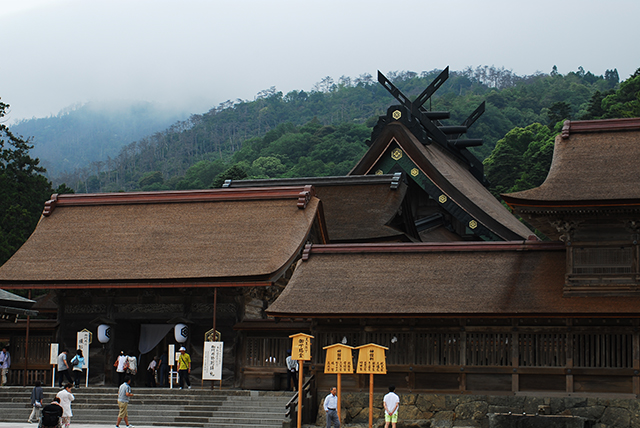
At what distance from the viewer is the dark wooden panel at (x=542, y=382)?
717 inches

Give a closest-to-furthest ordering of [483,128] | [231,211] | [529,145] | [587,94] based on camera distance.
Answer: [231,211] < [529,145] < [483,128] < [587,94]

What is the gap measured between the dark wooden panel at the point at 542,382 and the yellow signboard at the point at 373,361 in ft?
11.9

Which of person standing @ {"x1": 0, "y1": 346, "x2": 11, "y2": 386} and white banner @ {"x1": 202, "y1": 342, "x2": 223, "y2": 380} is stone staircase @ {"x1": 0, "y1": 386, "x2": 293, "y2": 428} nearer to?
white banner @ {"x1": 202, "y1": 342, "x2": 223, "y2": 380}

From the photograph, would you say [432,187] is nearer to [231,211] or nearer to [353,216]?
[353,216]

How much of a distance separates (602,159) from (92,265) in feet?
47.8

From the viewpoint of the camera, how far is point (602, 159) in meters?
20.1

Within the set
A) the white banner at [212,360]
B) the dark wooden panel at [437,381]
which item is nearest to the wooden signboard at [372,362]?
the dark wooden panel at [437,381]

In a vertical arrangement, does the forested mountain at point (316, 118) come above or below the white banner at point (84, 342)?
above

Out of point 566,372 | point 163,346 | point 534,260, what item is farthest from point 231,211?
point 566,372

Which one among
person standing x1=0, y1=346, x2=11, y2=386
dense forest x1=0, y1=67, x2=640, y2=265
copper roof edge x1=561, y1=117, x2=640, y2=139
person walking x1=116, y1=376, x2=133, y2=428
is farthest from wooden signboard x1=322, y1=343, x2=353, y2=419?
dense forest x1=0, y1=67, x2=640, y2=265

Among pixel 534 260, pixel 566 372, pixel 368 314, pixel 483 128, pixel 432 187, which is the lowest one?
pixel 566 372

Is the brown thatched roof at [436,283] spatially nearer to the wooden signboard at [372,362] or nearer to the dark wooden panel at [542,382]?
the dark wooden panel at [542,382]

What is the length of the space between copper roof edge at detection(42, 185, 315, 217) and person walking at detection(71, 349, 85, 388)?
6.04m

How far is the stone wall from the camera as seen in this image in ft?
57.5
